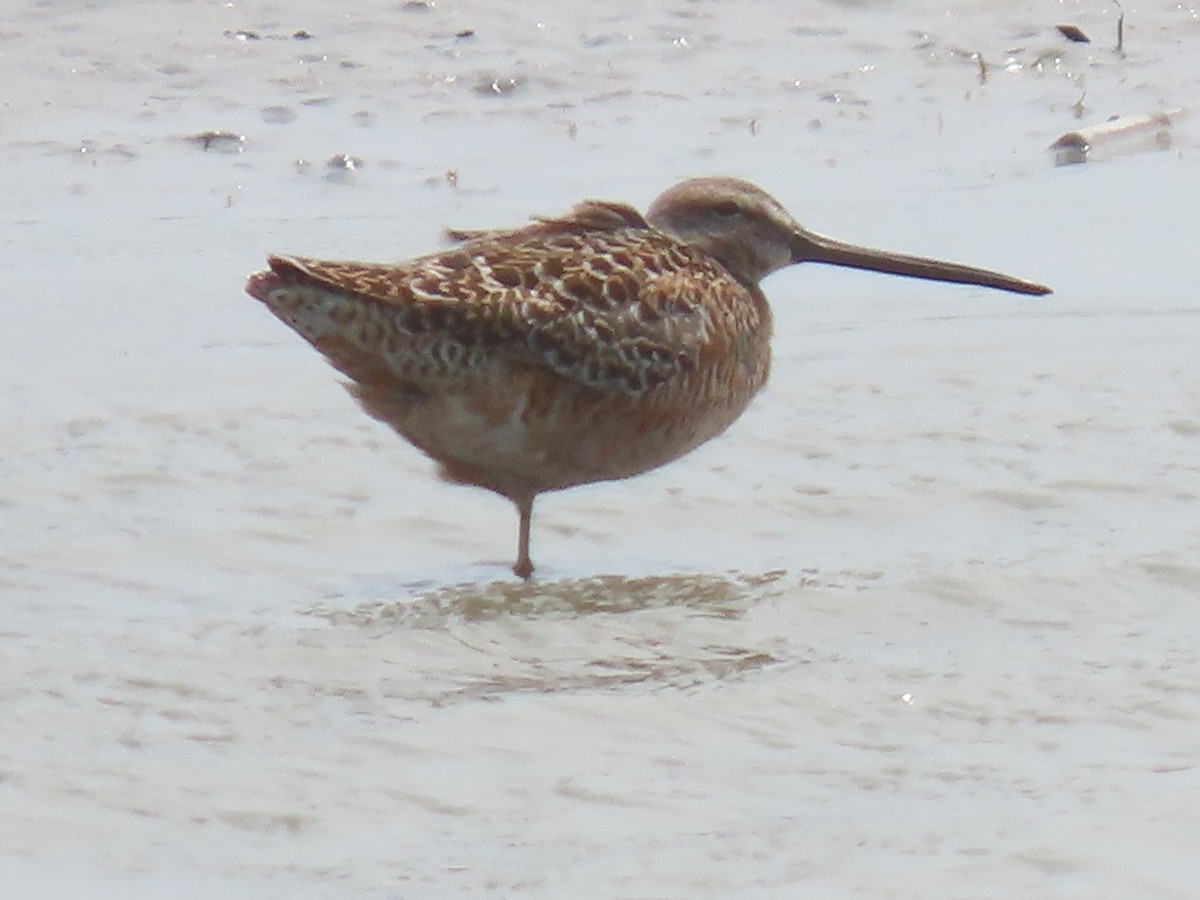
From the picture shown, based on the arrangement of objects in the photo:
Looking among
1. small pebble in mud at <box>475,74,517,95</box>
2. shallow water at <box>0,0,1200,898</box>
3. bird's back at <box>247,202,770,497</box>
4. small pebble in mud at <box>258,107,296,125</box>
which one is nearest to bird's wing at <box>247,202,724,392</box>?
bird's back at <box>247,202,770,497</box>

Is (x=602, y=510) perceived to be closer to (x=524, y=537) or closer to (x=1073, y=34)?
(x=524, y=537)

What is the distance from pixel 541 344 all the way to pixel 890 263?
1.69m

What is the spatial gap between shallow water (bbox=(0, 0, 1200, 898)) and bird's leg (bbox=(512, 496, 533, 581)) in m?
0.07

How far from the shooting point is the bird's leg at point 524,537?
230 inches

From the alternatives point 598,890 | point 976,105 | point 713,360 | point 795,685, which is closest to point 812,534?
point 713,360

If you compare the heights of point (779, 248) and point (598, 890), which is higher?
point (779, 248)

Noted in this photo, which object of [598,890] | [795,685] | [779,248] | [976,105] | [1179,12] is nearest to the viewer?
[598,890]

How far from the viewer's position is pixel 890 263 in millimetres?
7020

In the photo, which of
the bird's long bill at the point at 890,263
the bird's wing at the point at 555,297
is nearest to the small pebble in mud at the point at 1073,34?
the bird's long bill at the point at 890,263

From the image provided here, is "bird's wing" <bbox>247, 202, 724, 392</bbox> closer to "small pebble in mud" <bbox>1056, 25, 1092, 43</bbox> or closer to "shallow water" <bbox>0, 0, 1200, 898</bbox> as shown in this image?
"shallow water" <bbox>0, 0, 1200, 898</bbox>

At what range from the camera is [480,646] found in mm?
5262

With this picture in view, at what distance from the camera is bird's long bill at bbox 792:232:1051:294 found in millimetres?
6762

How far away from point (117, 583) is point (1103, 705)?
84.2 inches

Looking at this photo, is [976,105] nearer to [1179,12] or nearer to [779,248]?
[1179,12]
